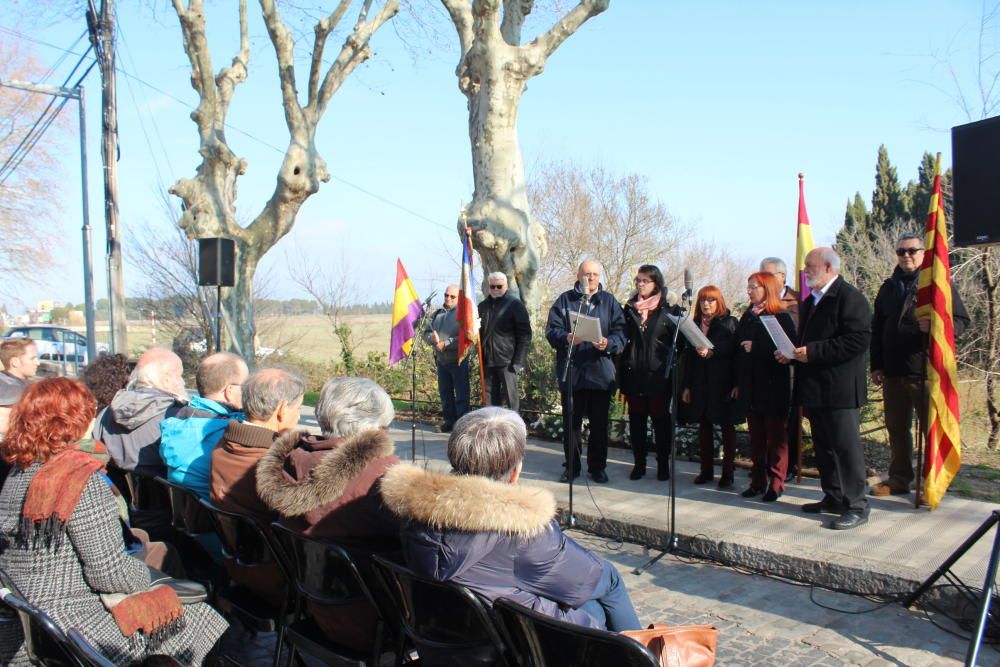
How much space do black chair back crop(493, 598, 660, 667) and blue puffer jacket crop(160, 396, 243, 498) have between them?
2.24 metres

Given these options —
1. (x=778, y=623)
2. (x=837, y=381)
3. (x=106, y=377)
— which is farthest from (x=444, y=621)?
(x=837, y=381)

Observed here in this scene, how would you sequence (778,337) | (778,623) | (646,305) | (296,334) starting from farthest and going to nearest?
1. (296,334)
2. (646,305)
3. (778,337)
4. (778,623)

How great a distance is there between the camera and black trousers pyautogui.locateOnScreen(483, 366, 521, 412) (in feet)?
27.8

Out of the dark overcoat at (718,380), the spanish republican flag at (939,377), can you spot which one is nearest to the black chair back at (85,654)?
the dark overcoat at (718,380)

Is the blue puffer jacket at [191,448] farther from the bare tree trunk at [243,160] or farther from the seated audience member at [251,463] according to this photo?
the bare tree trunk at [243,160]

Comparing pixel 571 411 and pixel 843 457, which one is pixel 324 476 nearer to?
pixel 571 411

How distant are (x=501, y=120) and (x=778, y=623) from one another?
25.8ft

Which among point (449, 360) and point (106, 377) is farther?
point (449, 360)

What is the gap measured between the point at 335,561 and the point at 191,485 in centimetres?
151

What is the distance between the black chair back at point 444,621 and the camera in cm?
248

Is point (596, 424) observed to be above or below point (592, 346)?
below

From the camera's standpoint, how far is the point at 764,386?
6.12 metres

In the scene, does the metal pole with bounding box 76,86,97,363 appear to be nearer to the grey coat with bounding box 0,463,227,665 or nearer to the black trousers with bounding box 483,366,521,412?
the black trousers with bounding box 483,366,521,412

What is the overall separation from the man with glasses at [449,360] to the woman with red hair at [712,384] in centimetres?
337
